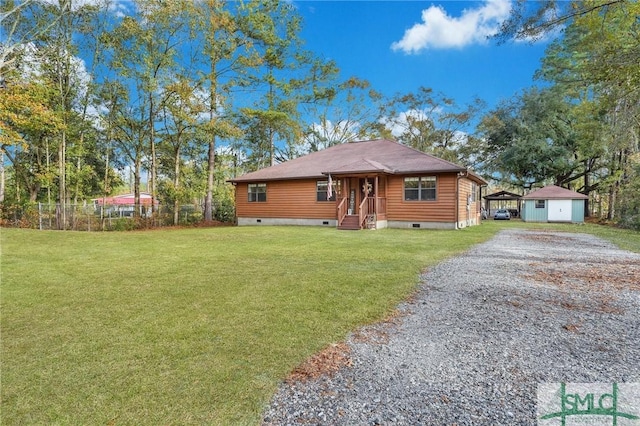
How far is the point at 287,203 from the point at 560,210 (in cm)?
1937

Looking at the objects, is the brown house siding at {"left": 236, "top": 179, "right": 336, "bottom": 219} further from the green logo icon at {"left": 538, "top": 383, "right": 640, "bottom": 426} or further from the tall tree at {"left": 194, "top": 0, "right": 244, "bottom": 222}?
the green logo icon at {"left": 538, "top": 383, "right": 640, "bottom": 426}

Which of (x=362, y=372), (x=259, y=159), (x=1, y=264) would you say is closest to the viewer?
(x=362, y=372)

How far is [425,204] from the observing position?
14.8m

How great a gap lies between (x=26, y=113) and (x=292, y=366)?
58.6 feet

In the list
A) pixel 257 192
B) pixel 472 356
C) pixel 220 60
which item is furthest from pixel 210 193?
pixel 472 356

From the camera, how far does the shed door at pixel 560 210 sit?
23141mm

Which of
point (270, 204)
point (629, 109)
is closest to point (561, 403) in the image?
point (629, 109)

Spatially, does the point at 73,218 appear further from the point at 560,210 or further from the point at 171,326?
the point at 560,210

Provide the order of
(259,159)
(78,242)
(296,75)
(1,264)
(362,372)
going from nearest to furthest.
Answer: (362,372), (1,264), (78,242), (296,75), (259,159)

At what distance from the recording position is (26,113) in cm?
1429

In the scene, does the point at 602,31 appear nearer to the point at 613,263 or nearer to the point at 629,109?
the point at 629,109

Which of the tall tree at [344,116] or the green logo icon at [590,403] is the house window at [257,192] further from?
the green logo icon at [590,403]

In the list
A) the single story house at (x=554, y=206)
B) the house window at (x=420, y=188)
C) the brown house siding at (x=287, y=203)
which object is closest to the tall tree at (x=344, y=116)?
the brown house siding at (x=287, y=203)

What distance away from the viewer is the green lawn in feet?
7.01
